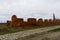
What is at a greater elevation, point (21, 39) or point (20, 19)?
point (20, 19)

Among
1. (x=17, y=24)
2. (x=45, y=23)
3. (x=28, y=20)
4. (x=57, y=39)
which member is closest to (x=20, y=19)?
(x=17, y=24)

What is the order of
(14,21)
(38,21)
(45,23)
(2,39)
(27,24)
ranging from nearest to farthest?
(2,39)
(14,21)
(27,24)
(38,21)
(45,23)

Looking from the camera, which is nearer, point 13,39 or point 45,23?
point 13,39

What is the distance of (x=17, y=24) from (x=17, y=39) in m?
14.3

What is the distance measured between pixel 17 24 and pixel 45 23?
39.0 feet

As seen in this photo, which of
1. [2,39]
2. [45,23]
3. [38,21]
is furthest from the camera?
[45,23]

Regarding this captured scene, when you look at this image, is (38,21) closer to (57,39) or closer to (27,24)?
(27,24)

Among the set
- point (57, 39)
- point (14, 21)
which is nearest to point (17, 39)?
point (57, 39)

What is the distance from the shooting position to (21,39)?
56.4 feet

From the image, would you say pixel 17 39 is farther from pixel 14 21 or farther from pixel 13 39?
pixel 14 21

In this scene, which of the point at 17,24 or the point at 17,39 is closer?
the point at 17,39

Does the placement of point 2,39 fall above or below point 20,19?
below

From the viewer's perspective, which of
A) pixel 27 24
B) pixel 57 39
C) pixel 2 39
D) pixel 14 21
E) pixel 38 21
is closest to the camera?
pixel 2 39

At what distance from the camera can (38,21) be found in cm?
3875
